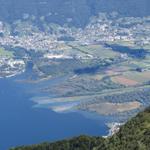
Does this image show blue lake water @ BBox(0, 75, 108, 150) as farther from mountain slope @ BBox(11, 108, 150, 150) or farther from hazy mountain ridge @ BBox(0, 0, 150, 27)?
hazy mountain ridge @ BBox(0, 0, 150, 27)

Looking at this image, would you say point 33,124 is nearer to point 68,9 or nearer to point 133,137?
point 133,137

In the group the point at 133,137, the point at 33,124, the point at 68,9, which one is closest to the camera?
the point at 133,137

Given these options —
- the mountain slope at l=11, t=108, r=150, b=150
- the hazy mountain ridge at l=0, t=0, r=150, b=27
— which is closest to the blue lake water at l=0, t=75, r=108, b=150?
the mountain slope at l=11, t=108, r=150, b=150

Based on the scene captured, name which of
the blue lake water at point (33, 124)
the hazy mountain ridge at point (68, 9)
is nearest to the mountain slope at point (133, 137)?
the blue lake water at point (33, 124)

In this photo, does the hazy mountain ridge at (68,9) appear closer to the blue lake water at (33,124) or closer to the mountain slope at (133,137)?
the blue lake water at (33,124)

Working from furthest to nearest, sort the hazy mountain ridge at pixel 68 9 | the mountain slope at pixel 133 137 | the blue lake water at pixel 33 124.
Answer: the hazy mountain ridge at pixel 68 9, the blue lake water at pixel 33 124, the mountain slope at pixel 133 137

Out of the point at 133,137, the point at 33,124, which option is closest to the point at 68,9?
the point at 33,124
